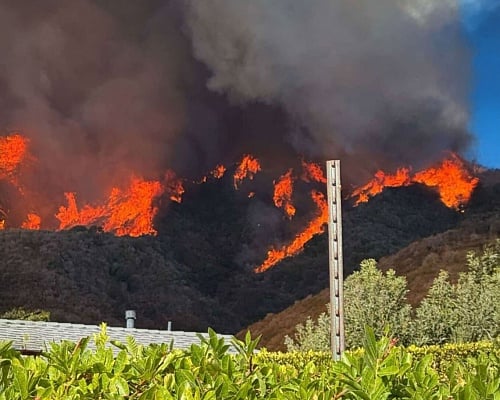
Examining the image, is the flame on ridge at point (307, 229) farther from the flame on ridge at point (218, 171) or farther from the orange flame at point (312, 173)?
the flame on ridge at point (218, 171)

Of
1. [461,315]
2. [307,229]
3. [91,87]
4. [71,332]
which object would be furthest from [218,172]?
[71,332]

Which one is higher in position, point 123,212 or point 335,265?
point 123,212

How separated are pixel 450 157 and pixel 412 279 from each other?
3248cm

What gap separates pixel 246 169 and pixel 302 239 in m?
8.42

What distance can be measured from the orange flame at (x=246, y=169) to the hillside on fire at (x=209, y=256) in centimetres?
65

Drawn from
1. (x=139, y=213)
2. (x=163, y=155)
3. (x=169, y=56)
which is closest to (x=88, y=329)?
(x=139, y=213)

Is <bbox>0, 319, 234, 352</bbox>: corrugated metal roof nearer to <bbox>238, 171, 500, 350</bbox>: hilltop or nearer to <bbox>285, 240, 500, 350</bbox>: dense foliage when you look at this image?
<bbox>285, 240, 500, 350</bbox>: dense foliage

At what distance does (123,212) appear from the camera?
51500 millimetres

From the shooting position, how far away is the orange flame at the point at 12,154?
48219 millimetres

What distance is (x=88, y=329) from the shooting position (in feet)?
46.9

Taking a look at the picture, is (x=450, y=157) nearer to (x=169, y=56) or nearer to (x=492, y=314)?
(x=169, y=56)

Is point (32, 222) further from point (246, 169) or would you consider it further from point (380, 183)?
point (380, 183)

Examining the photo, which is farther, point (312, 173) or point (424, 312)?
point (312, 173)

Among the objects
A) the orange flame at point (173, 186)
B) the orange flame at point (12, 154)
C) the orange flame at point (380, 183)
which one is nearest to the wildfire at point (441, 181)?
the orange flame at point (380, 183)
